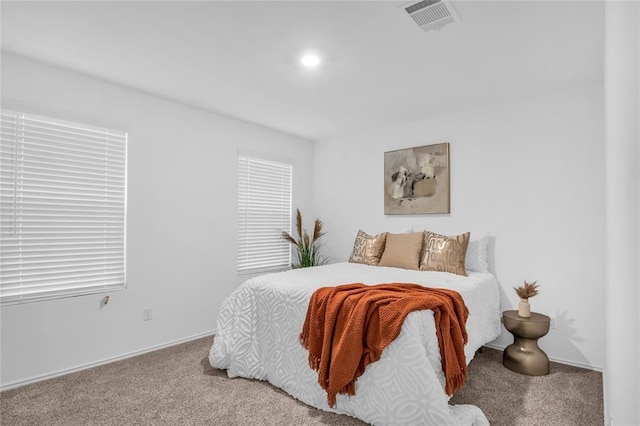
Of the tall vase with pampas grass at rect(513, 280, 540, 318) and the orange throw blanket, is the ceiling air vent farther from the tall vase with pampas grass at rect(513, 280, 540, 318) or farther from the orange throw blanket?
the tall vase with pampas grass at rect(513, 280, 540, 318)

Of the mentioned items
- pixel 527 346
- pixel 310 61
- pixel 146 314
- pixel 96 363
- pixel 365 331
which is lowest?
pixel 96 363

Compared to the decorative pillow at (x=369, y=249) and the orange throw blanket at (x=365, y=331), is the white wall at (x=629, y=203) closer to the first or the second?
the orange throw blanket at (x=365, y=331)

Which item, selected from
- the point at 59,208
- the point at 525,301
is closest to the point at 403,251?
the point at 525,301

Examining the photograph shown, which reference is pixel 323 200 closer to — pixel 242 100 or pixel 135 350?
pixel 242 100

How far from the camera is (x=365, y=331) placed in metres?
2.11

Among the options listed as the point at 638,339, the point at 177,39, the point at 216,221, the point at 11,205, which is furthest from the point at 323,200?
the point at 638,339

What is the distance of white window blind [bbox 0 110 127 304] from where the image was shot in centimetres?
267

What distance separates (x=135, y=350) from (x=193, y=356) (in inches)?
22.0

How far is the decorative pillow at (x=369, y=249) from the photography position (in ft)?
13.0

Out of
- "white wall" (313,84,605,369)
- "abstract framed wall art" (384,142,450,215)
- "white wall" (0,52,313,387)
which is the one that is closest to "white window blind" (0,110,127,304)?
"white wall" (0,52,313,387)

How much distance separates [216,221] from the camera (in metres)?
4.02

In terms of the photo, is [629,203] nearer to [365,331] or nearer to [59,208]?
[365,331]

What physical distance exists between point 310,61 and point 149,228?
2.16 meters

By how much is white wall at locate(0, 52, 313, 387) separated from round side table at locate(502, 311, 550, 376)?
286 cm
